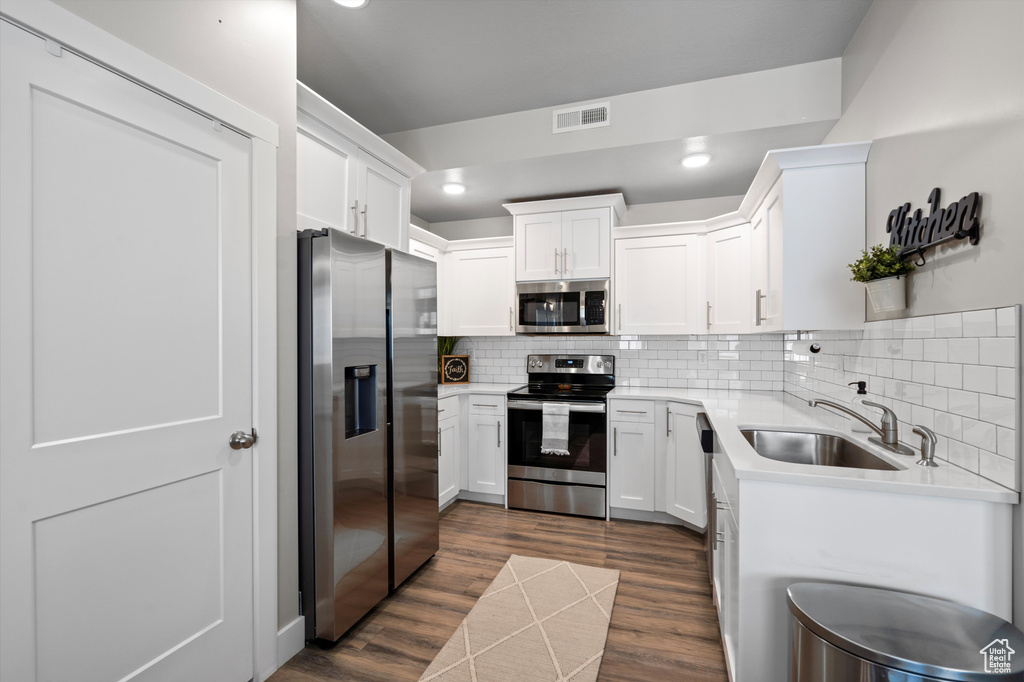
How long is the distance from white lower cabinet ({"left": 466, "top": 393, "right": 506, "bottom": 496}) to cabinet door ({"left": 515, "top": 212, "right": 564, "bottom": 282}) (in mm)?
1048

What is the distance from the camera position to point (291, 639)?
1925 millimetres

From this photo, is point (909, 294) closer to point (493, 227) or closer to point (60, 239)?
point (60, 239)

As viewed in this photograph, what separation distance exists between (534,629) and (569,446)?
4.92 feet

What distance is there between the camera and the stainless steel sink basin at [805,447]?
77.0 inches

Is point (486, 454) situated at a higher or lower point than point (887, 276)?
lower

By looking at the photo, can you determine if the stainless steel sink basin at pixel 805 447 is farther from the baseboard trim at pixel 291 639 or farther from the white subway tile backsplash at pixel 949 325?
the baseboard trim at pixel 291 639

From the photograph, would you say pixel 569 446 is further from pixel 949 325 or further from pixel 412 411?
pixel 949 325

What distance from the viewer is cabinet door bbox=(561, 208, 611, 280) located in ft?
12.2

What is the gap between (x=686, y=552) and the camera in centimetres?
290

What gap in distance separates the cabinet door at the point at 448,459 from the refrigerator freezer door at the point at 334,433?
131cm

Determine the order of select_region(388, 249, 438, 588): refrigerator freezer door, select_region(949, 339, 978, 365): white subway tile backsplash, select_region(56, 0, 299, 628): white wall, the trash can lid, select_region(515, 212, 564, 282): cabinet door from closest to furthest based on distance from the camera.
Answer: the trash can lid → select_region(949, 339, 978, 365): white subway tile backsplash → select_region(56, 0, 299, 628): white wall → select_region(388, 249, 438, 588): refrigerator freezer door → select_region(515, 212, 564, 282): cabinet door

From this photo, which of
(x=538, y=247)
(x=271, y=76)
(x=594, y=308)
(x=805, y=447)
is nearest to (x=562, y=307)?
(x=594, y=308)

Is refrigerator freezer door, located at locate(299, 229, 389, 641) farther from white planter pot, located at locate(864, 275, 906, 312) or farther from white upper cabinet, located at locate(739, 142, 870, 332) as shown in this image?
white planter pot, located at locate(864, 275, 906, 312)

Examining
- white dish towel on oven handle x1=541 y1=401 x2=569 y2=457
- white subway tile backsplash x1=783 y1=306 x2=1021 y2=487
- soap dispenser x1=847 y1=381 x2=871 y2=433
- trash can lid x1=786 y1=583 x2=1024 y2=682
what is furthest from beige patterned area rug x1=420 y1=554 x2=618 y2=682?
white subway tile backsplash x1=783 y1=306 x2=1021 y2=487
